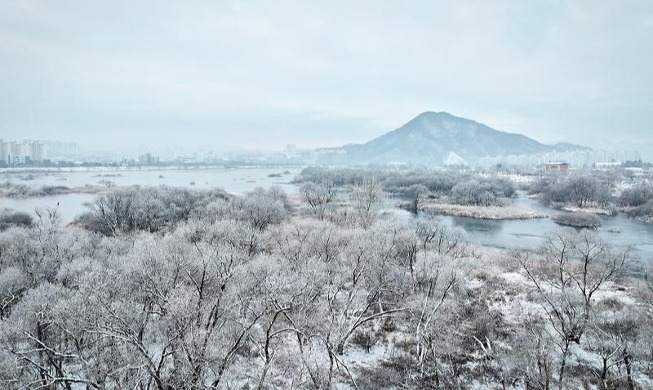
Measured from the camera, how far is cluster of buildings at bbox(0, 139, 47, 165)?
16245 cm

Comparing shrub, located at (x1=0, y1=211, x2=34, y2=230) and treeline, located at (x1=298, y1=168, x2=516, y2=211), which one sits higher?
treeline, located at (x1=298, y1=168, x2=516, y2=211)

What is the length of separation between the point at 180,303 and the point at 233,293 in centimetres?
327

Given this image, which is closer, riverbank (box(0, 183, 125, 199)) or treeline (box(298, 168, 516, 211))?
treeline (box(298, 168, 516, 211))

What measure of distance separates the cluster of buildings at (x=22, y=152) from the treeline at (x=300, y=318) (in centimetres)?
17443

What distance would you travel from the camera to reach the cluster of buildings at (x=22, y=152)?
162m

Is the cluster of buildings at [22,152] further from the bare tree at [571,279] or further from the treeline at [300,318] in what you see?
the bare tree at [571,279]

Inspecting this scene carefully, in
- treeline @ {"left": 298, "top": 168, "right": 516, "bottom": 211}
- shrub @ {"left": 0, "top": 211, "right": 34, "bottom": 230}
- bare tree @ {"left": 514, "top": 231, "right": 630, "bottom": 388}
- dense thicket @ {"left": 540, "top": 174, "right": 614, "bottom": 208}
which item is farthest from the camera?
treeline @ {"left": 298, "top": 168, "right": 516, "bottom": 211}

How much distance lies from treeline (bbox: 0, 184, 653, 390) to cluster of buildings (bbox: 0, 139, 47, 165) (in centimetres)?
17443

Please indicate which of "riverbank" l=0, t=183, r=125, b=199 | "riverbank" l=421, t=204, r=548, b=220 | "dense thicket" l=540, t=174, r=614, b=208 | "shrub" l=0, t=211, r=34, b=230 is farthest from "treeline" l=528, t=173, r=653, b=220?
"riverbank" l=0, t=183, r=125, b=199

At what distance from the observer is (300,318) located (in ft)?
50.9

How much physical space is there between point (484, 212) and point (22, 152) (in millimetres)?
199676

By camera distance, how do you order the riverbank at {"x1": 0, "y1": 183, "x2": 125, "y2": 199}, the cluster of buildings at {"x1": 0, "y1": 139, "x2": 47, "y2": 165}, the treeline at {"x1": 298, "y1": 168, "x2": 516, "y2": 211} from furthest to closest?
the cluster of buildings at {"x1": 0, "y1": 139, "x2": 47, "y2": 165} < the riverbank at {"x1": 0, "y1": 183, "x2": 125, "y2": 199} < the treeline at {"x1": 298, "y1": 168, "x2": 516, "y2": 211}

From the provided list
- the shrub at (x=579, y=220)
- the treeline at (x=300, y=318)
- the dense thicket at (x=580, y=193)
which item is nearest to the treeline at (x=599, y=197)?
the dense thicket at (x=580, y=193)

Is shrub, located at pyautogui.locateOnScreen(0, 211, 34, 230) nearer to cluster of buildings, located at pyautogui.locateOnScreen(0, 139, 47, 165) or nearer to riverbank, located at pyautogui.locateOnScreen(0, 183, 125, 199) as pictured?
riverbank, located at pyautogui.locateOnScreen(0, 183, 125, 199)
